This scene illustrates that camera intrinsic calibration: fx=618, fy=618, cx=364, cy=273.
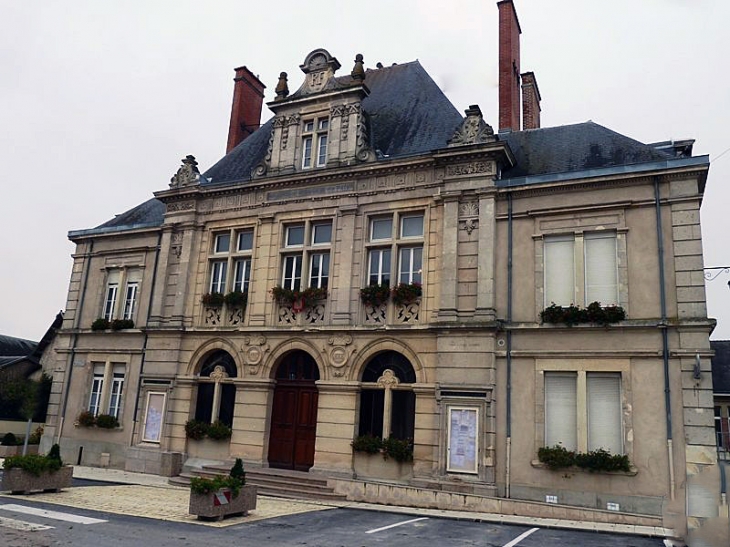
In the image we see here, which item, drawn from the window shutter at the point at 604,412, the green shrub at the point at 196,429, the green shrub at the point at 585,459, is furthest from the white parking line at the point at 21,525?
the window shutter at the point at 604,412

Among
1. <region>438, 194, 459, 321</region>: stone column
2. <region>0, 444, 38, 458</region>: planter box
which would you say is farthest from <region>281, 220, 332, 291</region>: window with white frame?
<region>0, 444, 38, 458</region>: planter box

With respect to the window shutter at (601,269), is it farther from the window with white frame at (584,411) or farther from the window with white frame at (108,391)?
the window with white frame at (108,391)

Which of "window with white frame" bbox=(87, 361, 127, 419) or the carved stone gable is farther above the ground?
the carved stone gable

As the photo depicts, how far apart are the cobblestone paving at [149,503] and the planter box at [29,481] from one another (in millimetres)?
165

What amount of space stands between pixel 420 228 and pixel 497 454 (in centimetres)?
594

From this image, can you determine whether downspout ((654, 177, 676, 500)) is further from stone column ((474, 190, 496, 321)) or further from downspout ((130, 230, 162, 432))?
downspout ((130, 230, 162, 432))

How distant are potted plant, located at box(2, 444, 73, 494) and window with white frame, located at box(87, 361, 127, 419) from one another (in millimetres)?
6547

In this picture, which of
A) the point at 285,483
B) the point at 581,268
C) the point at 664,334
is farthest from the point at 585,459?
the point at 285,483

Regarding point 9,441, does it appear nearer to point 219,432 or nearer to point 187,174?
point 219,432

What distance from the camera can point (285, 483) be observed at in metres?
14.9

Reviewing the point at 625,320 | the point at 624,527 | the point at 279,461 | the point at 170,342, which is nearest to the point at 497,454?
the point at 624,527

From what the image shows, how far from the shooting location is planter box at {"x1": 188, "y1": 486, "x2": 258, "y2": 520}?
10445mm

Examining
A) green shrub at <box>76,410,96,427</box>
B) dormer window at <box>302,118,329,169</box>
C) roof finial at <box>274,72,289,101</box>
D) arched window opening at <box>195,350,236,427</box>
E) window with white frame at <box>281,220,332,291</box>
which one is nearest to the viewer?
window with white frame at <box>281,220,332,291</box>

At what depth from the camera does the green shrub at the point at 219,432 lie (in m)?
17.0
